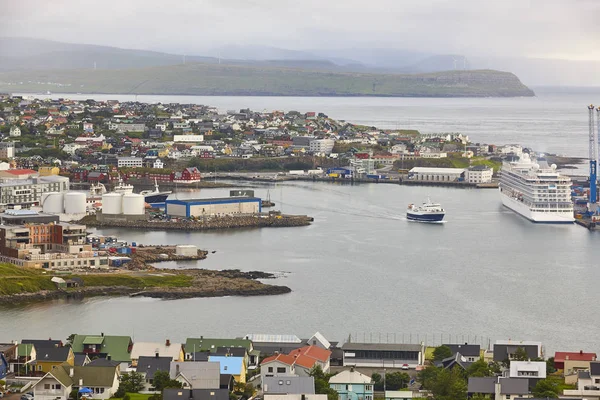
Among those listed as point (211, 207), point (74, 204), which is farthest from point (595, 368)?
point (74, 204)

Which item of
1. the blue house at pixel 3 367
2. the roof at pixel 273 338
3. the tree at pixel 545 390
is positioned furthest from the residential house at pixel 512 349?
the blue house at pixel 3 367

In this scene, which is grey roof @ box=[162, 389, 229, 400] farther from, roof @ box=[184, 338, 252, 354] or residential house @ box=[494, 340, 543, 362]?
residential house @ box=[494, 340, 543, 362]

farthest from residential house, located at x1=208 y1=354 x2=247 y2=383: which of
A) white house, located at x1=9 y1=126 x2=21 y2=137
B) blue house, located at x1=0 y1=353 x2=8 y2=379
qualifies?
white house, located at x1=9 y1=126 x2=21 y2=137

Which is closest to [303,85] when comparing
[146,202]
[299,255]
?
[146,202]

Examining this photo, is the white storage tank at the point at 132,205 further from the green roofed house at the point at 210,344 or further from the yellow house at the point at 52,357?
the yellow house at the point at 52,357

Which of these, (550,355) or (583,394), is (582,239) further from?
(583,394)
